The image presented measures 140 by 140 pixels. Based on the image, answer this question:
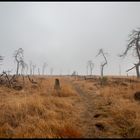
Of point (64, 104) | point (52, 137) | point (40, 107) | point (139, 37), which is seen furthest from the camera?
point (139, 37)

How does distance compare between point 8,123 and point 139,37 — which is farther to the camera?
point 139,37

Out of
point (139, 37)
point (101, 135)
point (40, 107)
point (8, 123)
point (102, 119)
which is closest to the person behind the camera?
point (101, 135)

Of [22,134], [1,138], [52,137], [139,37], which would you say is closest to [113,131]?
[52,137]

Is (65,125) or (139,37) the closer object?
(65,125)

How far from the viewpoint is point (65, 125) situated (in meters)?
6.09

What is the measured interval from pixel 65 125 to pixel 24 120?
5.50 ft

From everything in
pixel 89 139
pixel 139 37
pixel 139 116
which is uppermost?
pixel 139 37

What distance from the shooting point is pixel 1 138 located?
5.55 m

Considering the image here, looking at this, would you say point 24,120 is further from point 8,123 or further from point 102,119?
point 102,119

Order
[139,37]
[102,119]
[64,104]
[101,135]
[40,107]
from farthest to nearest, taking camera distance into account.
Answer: [139,37] < [64,104] < [40,107] < [102,119] < [101,135]

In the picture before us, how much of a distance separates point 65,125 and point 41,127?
2.32 feet

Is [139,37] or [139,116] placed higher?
[139,37]

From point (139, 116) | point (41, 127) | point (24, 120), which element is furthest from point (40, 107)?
point (139, 116)

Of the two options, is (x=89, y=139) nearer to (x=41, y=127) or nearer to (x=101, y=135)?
(x=101, y=135)
